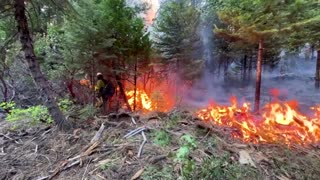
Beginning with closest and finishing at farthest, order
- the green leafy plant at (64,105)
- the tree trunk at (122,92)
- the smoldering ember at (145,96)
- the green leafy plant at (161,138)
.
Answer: the smoldering ember at (145,96), the green leafy plant at (161,138), the green leafy plant at (64,105), the tree trunk at (122,92)

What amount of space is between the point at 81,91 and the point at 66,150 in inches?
336

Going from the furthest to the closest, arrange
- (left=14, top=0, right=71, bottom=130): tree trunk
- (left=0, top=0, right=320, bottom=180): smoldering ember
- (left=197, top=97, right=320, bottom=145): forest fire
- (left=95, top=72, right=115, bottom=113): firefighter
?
(left=95, top=72, right=115, bottom=113): firefighter, (left=197, top=97, right=320, bottom=145): forest fire, (left=14, top=0, right=71, bottom=130): tree trunk, (left=0, top=0, right=320, bottom=180): smoldering ember

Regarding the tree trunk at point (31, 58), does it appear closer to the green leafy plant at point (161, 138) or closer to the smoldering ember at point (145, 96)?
the smoldering ember at point (145, 96)

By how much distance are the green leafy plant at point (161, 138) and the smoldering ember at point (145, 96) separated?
2cm

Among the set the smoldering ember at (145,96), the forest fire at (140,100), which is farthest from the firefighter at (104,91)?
the forest fire at (140,100)

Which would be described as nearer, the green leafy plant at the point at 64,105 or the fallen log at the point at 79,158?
the fallen log at the point at 79,158

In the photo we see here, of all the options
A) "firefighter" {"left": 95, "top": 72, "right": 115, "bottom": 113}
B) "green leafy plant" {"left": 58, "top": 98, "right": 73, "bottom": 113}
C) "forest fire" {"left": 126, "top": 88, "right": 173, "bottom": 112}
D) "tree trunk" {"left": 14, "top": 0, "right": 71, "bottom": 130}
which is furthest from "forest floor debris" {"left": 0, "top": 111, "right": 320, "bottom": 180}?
"forest fire" {"left": 126, "top": 88, "right": 173, "bottom": 112}

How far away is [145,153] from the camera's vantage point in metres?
4.55

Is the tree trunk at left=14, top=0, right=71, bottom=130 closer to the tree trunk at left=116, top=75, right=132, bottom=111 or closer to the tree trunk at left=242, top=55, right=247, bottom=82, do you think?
the tree trunk at left=116, top=75, right=132, bottom=111

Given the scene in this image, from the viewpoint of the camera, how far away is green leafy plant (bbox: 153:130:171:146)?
4883 mm

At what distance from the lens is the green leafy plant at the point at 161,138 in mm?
4883

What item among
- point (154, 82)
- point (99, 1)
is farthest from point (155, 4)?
point (99, 1)

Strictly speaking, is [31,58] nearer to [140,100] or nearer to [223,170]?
[223,170]

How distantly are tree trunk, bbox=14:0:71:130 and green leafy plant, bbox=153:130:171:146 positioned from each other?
2.09m
